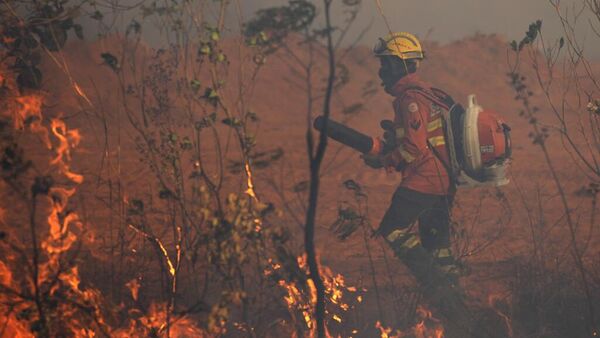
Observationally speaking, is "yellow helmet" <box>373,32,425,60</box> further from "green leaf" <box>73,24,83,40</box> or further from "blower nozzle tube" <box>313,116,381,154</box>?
"green leaf" <box>73,24,83,40</box>

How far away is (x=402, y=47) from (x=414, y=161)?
3.15 ft

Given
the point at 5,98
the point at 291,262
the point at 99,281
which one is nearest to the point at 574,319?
the point at 291,262

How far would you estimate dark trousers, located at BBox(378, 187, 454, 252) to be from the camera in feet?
16.7

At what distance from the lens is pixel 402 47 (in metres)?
5.15

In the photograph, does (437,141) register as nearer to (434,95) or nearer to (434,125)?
(434,125)

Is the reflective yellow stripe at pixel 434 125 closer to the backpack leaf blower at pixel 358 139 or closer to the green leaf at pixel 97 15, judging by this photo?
the backpack leaf blower at pixel 358 139

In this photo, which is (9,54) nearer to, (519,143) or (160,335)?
(160,335)

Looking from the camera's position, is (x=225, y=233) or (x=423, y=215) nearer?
(x=225, y=233)

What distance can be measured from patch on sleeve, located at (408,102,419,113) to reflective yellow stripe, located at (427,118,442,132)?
17 cm

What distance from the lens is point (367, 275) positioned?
6.31 m

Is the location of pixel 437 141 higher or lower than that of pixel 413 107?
lower

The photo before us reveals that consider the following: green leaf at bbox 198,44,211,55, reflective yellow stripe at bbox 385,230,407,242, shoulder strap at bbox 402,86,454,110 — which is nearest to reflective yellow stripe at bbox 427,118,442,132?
shoulder strap at bbox 402,86,454,110

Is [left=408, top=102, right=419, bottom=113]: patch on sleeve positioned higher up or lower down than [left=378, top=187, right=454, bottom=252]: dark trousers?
higher up

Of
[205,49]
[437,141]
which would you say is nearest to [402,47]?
[437,141]
